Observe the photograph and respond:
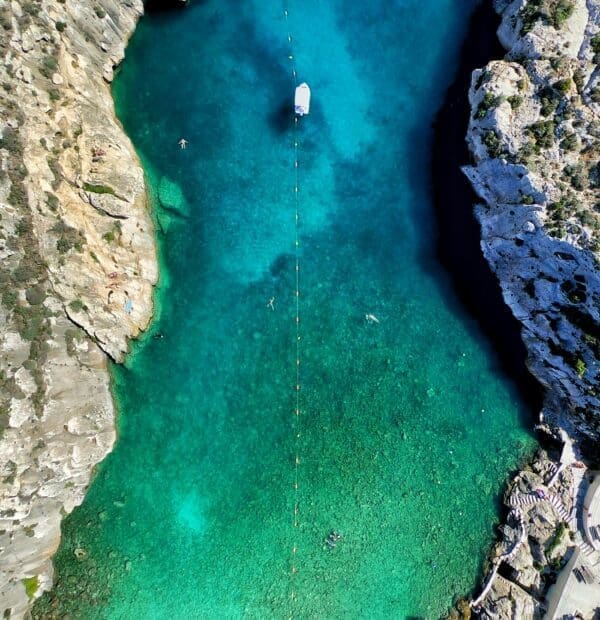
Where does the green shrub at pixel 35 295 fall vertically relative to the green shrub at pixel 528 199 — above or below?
below

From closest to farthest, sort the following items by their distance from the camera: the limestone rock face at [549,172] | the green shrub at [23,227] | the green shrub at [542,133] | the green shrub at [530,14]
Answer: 1. the green shrub at [23,227]
2. the limestone rock face at [549,172]
3. the green shrub at [542,133]
4. the green shrub at [530,14]

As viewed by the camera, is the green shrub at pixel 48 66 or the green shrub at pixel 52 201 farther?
the green shrub at pixel 48 66

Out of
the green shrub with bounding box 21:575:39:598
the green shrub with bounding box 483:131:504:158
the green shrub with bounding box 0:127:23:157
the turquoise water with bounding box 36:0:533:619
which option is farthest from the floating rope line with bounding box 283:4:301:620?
the green shrub with bounding box 21:575:39:598

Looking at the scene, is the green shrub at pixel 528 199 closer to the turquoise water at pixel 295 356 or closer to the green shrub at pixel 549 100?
the green shrub at pixel 549 100

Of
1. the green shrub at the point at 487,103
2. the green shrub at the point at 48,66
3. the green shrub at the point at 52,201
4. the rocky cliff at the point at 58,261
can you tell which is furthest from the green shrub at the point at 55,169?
the green shrub at the point at 487,103

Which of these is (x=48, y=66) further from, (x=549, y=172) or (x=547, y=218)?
(x=547, y=218)

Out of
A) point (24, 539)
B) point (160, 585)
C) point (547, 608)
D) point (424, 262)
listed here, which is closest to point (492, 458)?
point (547, 608)

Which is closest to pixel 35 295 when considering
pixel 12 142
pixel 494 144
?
pixel 12 142
